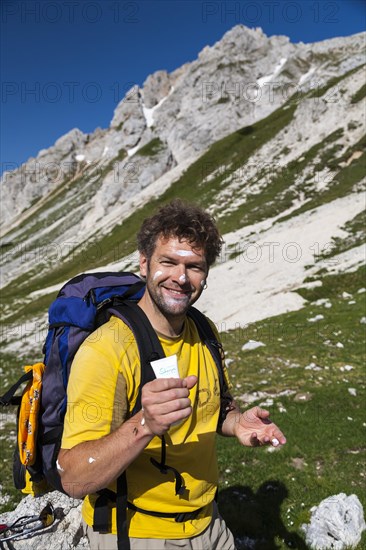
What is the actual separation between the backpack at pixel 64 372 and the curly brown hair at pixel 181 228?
786mm

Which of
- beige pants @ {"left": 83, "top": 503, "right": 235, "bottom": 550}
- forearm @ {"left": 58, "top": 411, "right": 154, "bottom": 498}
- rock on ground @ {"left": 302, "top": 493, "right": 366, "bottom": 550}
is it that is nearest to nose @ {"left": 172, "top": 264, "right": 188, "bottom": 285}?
forearm @ {"left": 58, "top": 411, "right": 154, "bottom": 498}

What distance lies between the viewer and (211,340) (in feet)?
15.3

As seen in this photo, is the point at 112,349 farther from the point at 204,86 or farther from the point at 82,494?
the point at 204,86

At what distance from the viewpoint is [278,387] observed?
1488 cm

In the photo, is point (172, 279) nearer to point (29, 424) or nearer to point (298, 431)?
point (29, 424)

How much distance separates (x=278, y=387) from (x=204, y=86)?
5378 inches

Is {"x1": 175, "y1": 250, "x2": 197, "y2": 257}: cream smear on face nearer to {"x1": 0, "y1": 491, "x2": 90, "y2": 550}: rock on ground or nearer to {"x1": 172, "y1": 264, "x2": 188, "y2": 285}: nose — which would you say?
{"x1": 172, "y1": 264, "x2": 188, "y2": 285}: nose

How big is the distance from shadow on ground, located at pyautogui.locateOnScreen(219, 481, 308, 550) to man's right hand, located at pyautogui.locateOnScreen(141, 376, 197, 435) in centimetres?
619

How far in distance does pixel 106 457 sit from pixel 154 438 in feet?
2.58

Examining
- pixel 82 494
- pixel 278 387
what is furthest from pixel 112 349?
pixel 278 387

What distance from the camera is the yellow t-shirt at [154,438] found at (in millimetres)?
3348

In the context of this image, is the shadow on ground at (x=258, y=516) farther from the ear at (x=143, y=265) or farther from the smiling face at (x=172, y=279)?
the ear at (x=143, y=265)

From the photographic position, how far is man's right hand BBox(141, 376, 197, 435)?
2963 millimetres

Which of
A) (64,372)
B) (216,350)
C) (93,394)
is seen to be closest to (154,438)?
(93,394)
